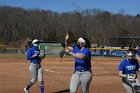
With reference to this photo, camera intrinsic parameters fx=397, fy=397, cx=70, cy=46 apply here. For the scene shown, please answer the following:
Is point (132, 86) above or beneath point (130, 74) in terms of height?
beneath

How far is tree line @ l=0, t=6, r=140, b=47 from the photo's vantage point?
379ft

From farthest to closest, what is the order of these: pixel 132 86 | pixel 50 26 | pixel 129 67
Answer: pixel 50 26 < pixel 129 67 < pixel 132 86

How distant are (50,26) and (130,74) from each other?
111 meters

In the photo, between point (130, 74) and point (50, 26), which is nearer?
point (130, 74)

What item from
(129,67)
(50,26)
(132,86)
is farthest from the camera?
(50,26)

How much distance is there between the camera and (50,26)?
120 m

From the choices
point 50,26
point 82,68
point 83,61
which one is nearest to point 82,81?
point 82,68

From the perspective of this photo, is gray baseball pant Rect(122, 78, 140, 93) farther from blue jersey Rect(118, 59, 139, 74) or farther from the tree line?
the tree line

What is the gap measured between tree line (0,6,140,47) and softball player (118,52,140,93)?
96.9 m

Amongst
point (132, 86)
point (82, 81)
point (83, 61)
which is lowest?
point (132, 86)

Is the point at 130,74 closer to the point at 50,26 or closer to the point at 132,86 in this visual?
the point at 132,86

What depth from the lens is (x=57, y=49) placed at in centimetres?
6706

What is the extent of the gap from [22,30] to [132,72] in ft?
359

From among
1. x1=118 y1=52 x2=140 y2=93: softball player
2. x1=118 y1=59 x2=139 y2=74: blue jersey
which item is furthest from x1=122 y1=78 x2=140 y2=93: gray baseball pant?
x1=118 y1=59 x2=139 y2=74: blue jersey
